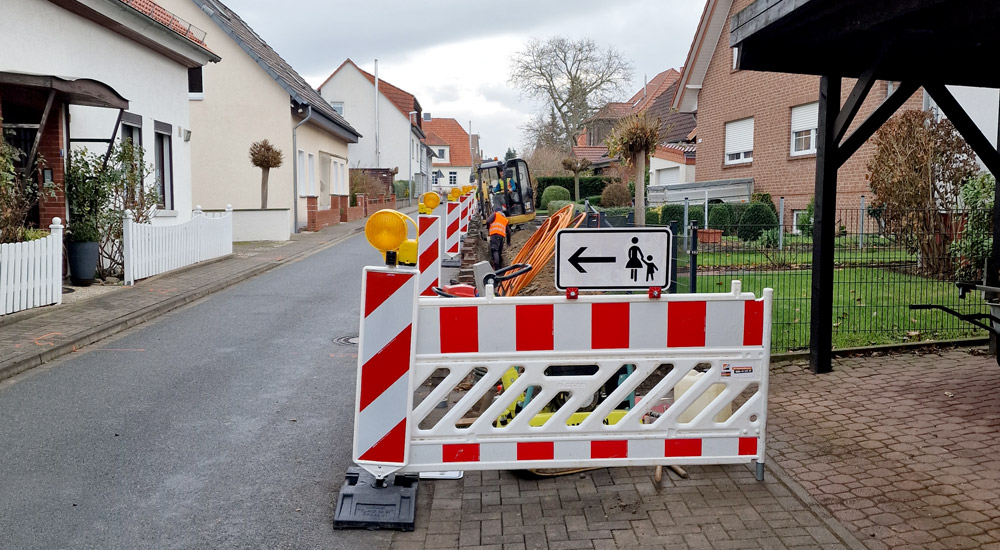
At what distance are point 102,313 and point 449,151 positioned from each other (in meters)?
85.6

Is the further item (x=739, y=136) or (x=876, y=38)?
(x=739, y=136)

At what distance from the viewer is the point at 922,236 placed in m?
9.47

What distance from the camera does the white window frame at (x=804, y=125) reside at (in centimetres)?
2269

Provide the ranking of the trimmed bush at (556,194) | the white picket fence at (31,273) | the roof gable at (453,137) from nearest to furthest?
the white picket fence at (31,273) → the trimmed bush at (556,194) → the roof gable at (453,137)

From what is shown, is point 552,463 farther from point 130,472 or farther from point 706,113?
point 706,113

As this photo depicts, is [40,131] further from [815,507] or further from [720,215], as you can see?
[720,215]

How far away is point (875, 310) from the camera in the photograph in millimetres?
8797

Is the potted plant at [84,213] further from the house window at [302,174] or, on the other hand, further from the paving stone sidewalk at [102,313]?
the house window at [302,174]

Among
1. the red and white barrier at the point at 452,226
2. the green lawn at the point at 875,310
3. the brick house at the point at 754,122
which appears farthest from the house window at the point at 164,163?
the brick house at the point at 754,122

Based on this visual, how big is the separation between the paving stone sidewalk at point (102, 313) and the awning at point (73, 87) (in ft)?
9.45

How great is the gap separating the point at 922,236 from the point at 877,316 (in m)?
1.46

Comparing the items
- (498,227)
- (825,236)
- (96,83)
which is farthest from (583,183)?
(825,236)

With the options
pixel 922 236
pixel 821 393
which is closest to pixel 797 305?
pixel 922 236

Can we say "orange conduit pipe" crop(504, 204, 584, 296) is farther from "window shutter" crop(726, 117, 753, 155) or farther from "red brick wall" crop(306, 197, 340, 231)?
"red brick wall" crop(306, 197, 340, 231)
